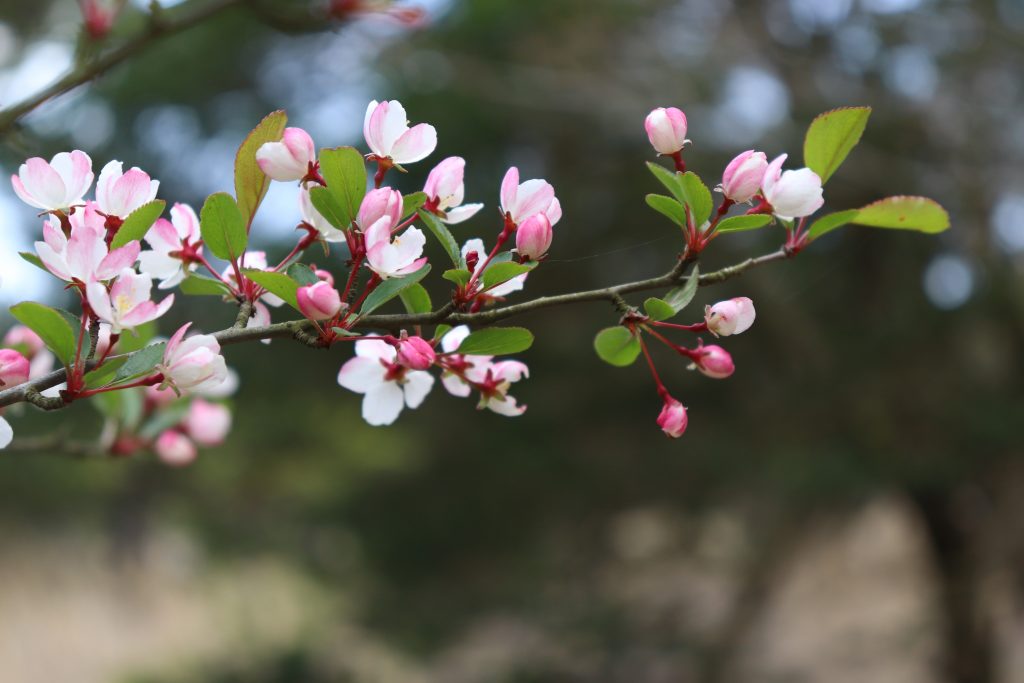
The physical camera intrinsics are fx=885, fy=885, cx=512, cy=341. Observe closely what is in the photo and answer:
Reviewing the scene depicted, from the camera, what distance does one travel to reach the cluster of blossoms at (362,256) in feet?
1.14

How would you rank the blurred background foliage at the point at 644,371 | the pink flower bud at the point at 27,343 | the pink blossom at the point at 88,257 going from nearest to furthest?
the pink blossom at the point at 88,257 < the pink flower bud at the point at 27,343 < the blurred background foliage at the point at 644,371

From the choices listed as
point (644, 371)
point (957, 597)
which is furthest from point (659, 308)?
point (957, 597)

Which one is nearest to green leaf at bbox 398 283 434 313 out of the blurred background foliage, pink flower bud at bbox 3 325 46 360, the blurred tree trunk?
pink flower bud at bbox 3 325 46 360

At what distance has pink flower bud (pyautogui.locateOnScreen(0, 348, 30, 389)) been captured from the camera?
39 cm

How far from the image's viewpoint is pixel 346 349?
229cm

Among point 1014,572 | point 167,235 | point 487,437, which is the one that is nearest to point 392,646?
point 487,437

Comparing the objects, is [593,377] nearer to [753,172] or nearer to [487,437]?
[487,437]

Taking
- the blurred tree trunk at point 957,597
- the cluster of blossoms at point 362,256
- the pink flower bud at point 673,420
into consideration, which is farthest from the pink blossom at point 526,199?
the blurred tree trunk at point 957,597

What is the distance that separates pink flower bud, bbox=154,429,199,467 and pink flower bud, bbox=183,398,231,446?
11 millimetres

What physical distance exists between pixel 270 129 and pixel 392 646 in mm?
2304

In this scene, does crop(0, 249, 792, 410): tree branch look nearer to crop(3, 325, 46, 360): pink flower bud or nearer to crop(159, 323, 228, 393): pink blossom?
crop(159, 323, 228, 393): pink blossom

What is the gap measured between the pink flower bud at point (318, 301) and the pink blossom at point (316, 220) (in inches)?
2.1

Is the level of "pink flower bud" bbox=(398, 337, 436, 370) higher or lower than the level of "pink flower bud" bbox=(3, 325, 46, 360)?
higher

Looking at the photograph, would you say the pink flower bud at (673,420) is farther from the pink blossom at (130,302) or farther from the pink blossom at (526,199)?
the pink blossom at (130,302)
